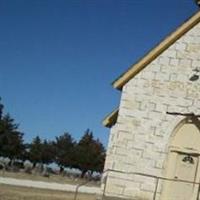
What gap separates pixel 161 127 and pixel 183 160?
1.45 m

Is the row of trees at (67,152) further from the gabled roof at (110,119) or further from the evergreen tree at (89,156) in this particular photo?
the gabled roof at (110,119)

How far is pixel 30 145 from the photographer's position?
303ft

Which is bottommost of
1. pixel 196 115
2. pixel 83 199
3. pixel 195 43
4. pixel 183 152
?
pixel 83 199

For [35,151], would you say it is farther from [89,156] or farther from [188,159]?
[188,159]

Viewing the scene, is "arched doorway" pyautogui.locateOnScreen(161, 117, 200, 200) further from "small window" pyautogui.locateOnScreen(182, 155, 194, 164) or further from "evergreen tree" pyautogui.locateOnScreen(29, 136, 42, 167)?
"evergreen tree" pyautogui.locateOnScreen(29, 136, 42, 167)

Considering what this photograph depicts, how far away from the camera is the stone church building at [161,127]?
70.2 feet

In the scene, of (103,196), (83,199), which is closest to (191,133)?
(103,196)

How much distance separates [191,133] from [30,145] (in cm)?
7252

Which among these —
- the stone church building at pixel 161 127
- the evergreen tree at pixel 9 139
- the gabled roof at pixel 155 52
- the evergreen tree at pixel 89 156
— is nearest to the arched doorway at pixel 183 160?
the stone church building at pixel 161 127

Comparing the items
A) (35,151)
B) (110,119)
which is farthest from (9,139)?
(110,119)

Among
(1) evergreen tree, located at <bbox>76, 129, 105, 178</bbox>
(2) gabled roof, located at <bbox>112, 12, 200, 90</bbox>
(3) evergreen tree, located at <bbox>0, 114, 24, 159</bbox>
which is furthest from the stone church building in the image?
(1) evergreen tree, located at <bbox>76, 129, 105, 178</bbox>

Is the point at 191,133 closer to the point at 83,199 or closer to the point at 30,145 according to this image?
the point at 83,199

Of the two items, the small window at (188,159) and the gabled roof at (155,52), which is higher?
the gabled roof at (155,52)

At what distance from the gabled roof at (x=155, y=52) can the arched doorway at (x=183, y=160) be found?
2.67 meters
